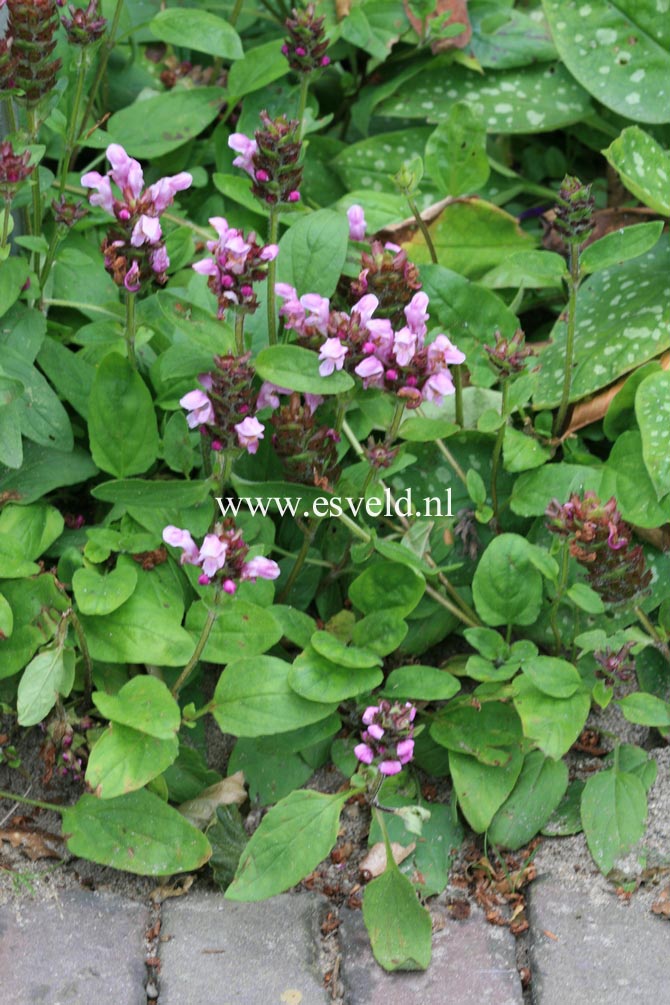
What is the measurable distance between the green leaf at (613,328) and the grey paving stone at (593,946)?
99 centimetres

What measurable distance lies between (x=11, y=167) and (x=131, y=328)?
13.1 inches

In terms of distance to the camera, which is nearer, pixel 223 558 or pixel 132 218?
Result: pixel 223 558

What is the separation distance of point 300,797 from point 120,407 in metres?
0.78

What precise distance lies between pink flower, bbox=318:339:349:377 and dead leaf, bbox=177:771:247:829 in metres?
0.75

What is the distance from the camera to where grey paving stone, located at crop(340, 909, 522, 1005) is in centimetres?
176

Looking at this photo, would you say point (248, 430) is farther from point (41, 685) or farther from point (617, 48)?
point (617, 48)

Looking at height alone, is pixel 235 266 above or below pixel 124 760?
above

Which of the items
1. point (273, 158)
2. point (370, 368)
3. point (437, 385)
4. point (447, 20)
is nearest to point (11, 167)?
point (273, 158)

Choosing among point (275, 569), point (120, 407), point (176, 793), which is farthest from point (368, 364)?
point (176, 793)

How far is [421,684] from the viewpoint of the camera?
2.03 metres

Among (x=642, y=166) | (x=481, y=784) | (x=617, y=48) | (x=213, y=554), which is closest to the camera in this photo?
(x=213, y=554)

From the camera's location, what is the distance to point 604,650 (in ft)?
6.63

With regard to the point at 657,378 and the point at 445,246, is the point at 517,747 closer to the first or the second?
the point at 657,378

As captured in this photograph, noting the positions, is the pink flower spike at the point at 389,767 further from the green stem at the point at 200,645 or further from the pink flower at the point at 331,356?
→ the pink flower at the point at 331,356
